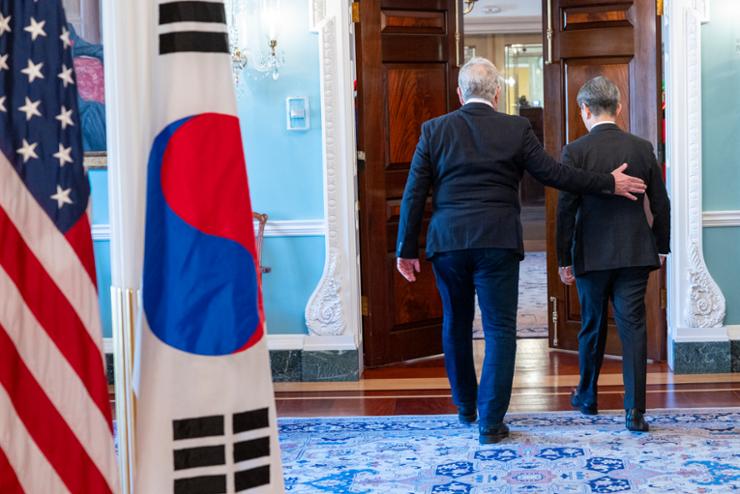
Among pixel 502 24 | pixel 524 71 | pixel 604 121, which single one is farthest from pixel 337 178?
pixel 524 71

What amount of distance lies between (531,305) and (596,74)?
296 cm

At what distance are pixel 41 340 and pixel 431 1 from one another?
486 centimetres

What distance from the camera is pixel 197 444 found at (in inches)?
73.4

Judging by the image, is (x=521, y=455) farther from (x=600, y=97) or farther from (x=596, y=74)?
(x=596, y=74)

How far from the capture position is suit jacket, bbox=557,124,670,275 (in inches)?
177

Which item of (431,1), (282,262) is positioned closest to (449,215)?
(282,262)

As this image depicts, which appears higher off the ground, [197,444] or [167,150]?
[167,150]

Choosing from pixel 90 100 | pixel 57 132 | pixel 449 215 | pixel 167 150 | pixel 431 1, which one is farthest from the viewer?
pixel 431 1

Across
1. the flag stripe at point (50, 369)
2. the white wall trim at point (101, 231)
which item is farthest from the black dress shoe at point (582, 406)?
the flag stripe at point (50, 369)

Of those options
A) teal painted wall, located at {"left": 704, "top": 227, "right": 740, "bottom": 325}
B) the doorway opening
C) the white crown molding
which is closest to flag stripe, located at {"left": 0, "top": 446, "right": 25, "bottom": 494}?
teal painted wall, located at {"left": 704, "top": 227, "right": 740, "bottom": 325}

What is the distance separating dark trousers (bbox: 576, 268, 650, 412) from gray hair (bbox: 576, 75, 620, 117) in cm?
69

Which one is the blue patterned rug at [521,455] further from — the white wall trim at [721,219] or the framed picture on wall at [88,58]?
the framed picture on wall at [88,58]

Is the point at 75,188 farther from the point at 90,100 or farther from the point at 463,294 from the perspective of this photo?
the point at 90,100

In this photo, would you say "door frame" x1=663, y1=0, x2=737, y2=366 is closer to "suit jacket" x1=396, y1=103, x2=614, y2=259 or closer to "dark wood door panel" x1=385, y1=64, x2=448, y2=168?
"dark wood door panel" x1=385, y1=64, x2=448, y2=168
